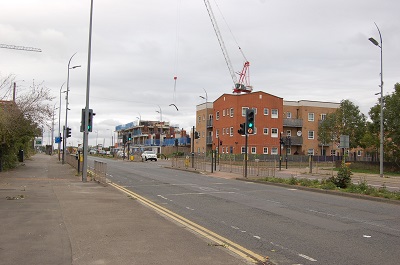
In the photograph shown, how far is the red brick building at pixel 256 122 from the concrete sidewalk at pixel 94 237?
52288 mm

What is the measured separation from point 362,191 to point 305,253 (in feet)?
34.1

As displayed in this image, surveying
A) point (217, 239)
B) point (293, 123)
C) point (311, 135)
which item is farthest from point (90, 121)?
point (311, 135)

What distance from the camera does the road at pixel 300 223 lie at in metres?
7.25

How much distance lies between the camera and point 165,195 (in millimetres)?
16094

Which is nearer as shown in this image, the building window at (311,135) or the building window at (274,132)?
the building window at (274,132)

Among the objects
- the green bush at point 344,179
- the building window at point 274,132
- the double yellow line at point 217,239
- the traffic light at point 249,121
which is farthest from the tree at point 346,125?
the double yellow line at point 217,239

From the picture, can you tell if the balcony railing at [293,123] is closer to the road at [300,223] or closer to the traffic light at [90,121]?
the traffic light at [90,121]

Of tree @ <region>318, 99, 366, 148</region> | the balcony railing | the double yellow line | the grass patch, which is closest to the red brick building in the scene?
the balcony railing

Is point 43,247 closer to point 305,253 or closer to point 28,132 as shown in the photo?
point 305,253

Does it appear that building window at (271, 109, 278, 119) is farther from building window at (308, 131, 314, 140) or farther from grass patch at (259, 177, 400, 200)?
grass patch at (259, 177, 400, 200)

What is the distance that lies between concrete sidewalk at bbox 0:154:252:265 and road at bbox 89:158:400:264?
117 centimetres

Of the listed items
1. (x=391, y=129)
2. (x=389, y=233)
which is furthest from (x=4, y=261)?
(x=391, y=129)

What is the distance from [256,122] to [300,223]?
5501 cm

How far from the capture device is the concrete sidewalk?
21.0 feet
